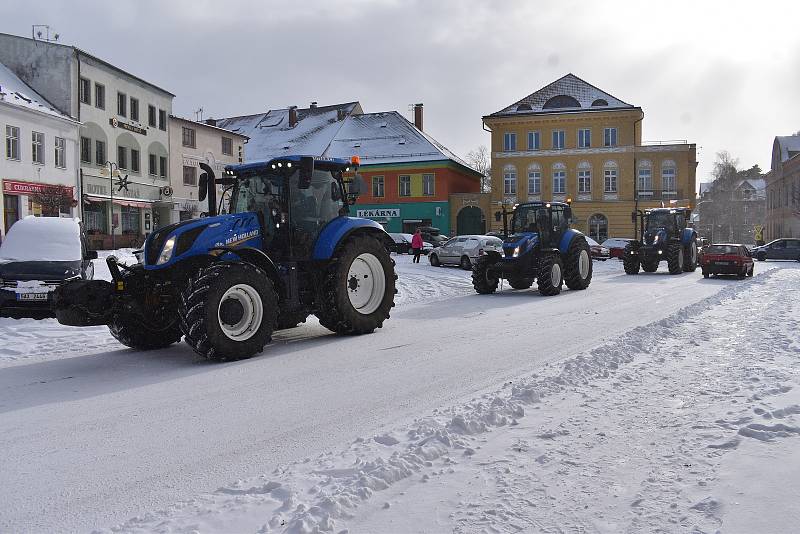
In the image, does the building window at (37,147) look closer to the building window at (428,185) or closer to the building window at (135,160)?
the building window at (135,160)

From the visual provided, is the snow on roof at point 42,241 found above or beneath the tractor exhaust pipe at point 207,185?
beneath

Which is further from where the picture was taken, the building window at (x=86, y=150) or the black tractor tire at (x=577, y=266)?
the building window at (x=86, y=150)

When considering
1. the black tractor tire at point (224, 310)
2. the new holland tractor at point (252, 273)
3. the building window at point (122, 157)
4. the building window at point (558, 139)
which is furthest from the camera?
the building window at point (558, 139)

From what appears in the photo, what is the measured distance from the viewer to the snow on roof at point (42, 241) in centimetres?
1208

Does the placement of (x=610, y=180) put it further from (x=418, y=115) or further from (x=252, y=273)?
(x=252, y=273)

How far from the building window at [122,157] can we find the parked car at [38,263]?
25.5 m

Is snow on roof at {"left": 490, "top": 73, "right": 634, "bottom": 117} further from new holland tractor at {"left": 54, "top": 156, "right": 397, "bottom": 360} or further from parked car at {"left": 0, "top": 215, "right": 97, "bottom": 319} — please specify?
new holland tractor at {"left": 54, "top": 156, "right": 397, "bottom": 360}

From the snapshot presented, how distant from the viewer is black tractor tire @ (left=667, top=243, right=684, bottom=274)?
898 inches

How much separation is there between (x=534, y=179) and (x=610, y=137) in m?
6.21

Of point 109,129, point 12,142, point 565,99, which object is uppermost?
point 565,99

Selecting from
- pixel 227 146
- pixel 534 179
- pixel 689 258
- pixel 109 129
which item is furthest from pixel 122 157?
pixel 689 258

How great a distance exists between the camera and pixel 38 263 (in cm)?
1160

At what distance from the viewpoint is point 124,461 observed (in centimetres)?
418

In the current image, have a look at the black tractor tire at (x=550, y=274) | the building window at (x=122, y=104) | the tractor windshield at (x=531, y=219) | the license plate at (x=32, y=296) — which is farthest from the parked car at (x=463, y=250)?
the building window at (x=122, y=104)
